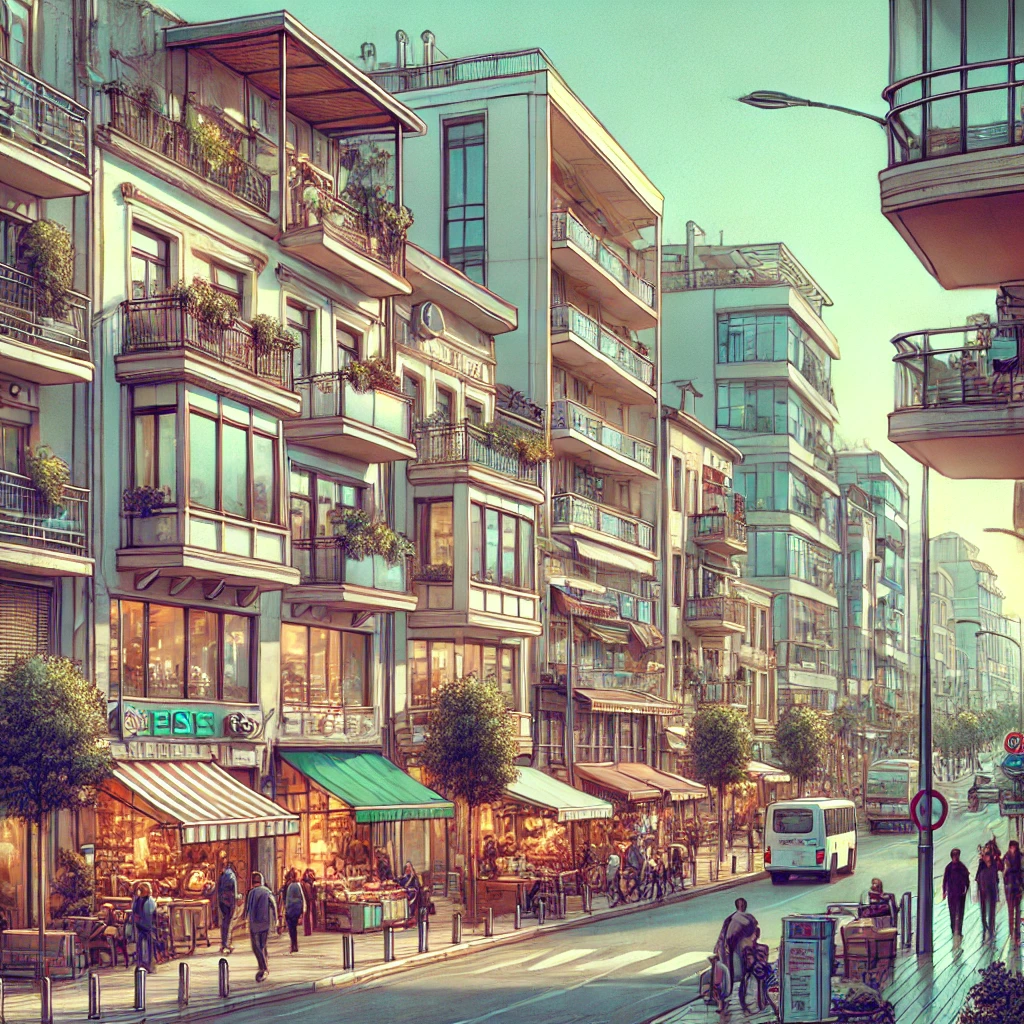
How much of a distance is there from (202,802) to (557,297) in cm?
3096

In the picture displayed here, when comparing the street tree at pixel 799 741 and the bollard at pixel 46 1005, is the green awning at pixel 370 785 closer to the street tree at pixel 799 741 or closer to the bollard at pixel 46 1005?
the bollard at pixel 46 1005

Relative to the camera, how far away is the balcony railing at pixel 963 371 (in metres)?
20.6

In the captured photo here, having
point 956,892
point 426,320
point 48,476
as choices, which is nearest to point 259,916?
point 48,476

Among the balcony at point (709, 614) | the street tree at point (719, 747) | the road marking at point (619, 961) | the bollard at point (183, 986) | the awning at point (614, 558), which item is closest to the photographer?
the bollard at point (183, 986)

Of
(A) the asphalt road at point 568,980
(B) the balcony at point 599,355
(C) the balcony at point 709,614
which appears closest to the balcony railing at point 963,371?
(A) the asphalt road at point 568,980

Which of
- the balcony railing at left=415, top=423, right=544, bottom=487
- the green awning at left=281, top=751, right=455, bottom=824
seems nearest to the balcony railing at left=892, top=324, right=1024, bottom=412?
the green awning at left=281, top=751, right=455, bottom=824

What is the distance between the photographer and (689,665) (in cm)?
7594

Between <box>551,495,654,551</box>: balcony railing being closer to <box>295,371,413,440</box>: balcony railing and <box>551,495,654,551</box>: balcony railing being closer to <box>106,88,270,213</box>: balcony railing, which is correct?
<box>295,371,413,440</box>: balcony railing

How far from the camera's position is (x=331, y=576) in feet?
134

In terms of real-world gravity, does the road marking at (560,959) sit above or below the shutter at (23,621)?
below

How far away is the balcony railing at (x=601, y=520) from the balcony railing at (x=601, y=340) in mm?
5267

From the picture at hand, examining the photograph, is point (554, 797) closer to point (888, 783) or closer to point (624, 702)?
point (624, 702)

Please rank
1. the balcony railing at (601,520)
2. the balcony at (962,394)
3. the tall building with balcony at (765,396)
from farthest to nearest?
the tall building with balcony at (765,396)
the balcony railing at (601,520)
the balcony at (962,394)

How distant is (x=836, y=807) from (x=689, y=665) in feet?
62.0
